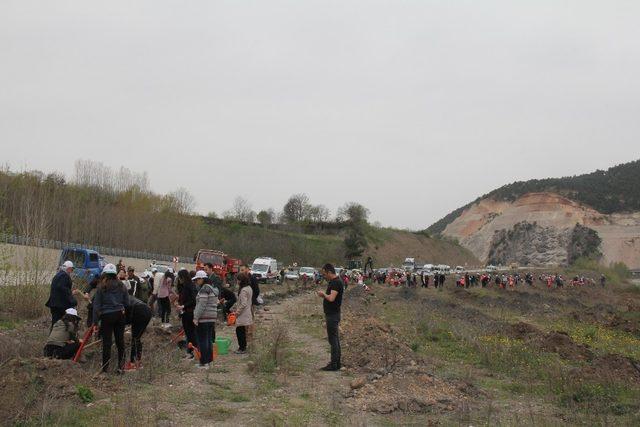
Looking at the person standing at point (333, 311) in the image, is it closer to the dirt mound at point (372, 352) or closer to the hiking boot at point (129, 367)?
the dirt mound at point (372, 352)

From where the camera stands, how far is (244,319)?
11.6 meters

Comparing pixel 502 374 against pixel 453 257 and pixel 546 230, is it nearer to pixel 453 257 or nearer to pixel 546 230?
pixel 453 257

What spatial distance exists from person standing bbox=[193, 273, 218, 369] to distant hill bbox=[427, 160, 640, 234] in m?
134

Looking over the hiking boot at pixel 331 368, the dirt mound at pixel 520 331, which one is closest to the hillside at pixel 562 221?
the dirt mound at pixel 520 331

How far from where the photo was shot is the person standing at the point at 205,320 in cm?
1011

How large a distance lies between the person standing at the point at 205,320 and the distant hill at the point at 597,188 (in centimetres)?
13350

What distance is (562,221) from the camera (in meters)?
126

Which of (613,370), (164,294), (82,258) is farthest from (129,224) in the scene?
(613,370)

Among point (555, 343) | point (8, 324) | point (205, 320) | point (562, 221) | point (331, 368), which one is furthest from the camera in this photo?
point (562, 221)

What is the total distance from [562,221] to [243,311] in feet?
414

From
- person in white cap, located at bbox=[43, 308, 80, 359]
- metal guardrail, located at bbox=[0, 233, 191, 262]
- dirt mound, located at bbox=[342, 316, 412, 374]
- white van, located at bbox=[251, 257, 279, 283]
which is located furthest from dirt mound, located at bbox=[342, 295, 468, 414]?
white van, located at bbox=[251, 257, 279, 283]

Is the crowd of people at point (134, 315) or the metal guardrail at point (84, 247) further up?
the metal guardrail at point (84, 247)

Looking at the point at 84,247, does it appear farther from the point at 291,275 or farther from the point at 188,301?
the point at 188,301

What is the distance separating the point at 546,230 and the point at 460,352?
120238mm
